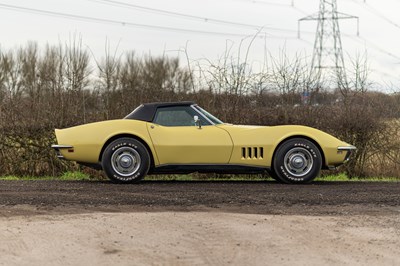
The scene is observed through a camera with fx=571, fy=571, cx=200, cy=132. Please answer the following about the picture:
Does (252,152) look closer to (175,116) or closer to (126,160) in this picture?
(175,116)

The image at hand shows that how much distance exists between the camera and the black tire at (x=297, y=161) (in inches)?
383

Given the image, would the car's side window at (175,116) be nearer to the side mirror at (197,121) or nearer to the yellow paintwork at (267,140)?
the side mirror at (197,121)

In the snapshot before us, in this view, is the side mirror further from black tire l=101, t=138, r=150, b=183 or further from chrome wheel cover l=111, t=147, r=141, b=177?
chrome wheel cover l=111, t=147, r=141, b=177

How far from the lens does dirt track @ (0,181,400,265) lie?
490cm

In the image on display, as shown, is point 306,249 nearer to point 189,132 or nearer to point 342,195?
point 342,195

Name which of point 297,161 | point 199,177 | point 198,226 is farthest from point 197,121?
point 198,226

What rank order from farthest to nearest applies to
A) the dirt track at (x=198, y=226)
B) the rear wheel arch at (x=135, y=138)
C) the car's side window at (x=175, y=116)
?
1. the car's side window at (x=175, y=116)
2. the rear wheel arch at (x=135, y=138)
3. the dirt track at (x=198, y=226)

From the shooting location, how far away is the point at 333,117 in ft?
42.1

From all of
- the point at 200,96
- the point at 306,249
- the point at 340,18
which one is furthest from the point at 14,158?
the point at 340,18

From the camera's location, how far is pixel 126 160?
9.67 m

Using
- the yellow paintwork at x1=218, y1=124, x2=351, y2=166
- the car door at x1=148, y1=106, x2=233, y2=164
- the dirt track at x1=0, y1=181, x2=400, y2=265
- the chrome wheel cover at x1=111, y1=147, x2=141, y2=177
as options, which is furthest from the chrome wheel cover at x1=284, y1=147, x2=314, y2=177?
the chrome wheel cover at x1=111, y1=147, x2=141, y2=177

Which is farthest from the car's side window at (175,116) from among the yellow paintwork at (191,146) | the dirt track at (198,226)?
the dirt track at (198,226)

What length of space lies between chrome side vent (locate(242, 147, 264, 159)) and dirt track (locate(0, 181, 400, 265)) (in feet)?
2.96

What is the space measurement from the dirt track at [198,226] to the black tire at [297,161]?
2.75ft
